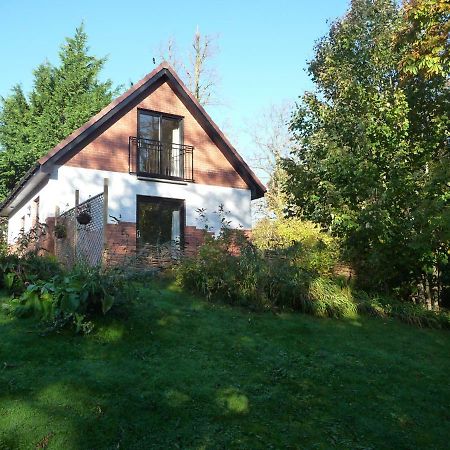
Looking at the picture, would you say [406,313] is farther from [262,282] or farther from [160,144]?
[160,144]

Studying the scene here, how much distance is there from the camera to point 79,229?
35.8ft

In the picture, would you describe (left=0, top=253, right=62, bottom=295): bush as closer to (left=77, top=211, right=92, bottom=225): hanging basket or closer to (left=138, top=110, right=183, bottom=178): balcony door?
(left=77, top=211, right=92, bottom=225): hanging basket

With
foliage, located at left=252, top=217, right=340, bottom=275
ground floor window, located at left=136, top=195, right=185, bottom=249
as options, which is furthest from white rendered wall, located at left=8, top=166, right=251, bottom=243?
foliage, located at left=252, top=217, right=340, bottom=275

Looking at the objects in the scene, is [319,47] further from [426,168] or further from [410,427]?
[410,427]

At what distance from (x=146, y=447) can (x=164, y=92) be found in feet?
47.3

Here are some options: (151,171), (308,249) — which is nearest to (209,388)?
(308,249)

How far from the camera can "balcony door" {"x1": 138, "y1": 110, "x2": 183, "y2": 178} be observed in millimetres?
16297

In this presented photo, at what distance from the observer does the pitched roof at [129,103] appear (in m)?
14.5

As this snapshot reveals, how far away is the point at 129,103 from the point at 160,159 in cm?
201

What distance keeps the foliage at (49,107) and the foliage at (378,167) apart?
694 inches

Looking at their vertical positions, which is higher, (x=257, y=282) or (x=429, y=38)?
(x=429, y=38)

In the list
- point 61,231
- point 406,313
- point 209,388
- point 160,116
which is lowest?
point 209,388

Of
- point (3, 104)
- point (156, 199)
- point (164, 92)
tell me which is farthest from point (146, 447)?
point (3, 104)

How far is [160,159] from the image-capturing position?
16562 millimetres
